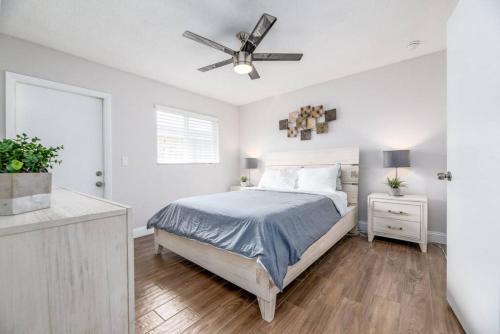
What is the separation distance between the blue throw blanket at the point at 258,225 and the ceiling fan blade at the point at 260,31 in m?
1.49

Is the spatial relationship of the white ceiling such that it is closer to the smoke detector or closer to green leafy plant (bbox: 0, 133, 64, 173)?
the smoke detector

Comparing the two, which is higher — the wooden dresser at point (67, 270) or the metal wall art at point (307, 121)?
the metal wall art at point (307, 121)

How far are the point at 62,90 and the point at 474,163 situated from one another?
385 centimetres

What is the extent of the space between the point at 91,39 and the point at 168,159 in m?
1.83

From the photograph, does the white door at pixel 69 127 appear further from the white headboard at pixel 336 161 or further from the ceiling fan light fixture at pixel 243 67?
the white headboard at pixel 336 161

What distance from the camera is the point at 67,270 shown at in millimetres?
635

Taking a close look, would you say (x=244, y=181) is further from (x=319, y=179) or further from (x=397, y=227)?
(x=397, y=227)

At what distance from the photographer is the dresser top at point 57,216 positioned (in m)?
0.57

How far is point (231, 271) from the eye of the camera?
1.70m

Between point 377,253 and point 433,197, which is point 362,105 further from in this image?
point 377,253

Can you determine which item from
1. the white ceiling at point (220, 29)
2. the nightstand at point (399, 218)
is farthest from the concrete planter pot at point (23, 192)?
the nightstand at point (399, 218)

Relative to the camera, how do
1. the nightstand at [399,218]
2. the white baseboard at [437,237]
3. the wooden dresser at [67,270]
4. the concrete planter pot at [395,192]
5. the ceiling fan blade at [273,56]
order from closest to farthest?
the wooden dresser at [67,270]
the ceiling fan blade at [273,56]
the nightstand at [399,218]
the white baseboard at [437,237]
the concrete planter pot at [395,192]

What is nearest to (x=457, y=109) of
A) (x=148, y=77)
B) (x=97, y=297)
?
(x=97, y=297)

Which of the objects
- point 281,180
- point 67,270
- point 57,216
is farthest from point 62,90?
point 281,180
